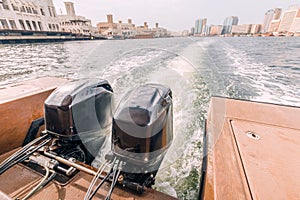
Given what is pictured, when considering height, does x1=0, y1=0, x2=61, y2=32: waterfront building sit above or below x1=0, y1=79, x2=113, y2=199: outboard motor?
above

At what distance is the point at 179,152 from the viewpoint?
5.15 feet

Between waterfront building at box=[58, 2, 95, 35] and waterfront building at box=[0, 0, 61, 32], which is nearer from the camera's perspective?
waterfront building at box=[0, 0, 61, 32]

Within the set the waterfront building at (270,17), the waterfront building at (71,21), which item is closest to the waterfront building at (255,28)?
the waterfront building at (270,17)

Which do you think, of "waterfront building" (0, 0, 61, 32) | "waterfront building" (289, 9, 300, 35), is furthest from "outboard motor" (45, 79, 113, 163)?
"waterfront building" (0, 0, 61, 32)

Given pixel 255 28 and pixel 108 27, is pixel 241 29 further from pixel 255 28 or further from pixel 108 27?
pixel 108 27

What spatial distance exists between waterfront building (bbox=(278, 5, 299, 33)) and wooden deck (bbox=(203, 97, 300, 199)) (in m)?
25.8

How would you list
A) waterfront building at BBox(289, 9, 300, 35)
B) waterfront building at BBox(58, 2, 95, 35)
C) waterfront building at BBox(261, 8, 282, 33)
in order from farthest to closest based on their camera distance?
waterfront building at BBox(58, 2, 95, 35) < waterfront building at BBox(261, 8, 282, 33) < waterfront building at BBox(289, 9, 300, 35)

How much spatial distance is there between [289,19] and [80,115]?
2940 centimetres

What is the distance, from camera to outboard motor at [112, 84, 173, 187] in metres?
0.74

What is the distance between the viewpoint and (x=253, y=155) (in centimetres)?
69

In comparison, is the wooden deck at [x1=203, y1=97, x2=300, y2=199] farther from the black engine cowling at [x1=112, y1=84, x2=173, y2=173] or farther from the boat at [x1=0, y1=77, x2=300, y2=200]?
the black engine cowling at [x1=112, y1=84, x2=173, y2=173]

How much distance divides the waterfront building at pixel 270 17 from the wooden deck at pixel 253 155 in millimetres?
33067

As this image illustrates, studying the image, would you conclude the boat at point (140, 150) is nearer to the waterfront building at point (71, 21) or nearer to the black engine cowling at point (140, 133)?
the black engine cowling at point (140, 133)

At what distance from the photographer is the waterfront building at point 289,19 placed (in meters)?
18.5
